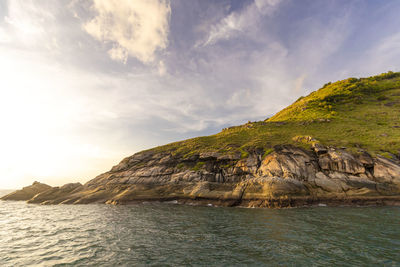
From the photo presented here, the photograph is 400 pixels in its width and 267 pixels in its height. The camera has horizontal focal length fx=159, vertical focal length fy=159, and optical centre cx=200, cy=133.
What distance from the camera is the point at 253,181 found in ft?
121

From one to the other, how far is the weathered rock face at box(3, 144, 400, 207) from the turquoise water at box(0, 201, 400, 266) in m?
10.6

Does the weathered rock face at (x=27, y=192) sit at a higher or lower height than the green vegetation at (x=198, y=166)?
lower

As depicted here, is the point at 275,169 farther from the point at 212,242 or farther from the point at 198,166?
the point at 212,242

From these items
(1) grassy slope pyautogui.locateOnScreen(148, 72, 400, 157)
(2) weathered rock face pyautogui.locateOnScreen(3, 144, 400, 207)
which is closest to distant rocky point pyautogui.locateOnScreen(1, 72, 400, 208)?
(2) weathered rock face pyautogui.locateOnScreen(3, 144, 400, 207)

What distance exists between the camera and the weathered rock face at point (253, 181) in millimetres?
30672

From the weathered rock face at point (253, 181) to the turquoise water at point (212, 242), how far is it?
10634mm

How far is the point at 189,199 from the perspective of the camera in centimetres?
3716

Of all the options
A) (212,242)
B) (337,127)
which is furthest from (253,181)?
(337,127)

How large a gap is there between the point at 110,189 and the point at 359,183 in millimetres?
58529

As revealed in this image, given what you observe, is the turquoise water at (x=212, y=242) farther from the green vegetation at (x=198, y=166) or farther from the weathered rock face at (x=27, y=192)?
the weathered rock face at (x=27, y=192)

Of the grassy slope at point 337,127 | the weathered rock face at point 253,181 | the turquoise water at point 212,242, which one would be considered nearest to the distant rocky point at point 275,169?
the weathered rock face at point 253,181

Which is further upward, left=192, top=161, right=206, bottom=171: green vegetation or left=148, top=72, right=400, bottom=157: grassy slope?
left=148, top=72, right=400, bottom=157: grassy slope

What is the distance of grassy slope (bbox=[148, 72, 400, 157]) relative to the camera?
44.8 meters

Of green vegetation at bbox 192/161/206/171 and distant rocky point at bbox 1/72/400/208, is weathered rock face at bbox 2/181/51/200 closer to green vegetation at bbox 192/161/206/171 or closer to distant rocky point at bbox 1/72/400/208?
distant rocky point at bbox 1/72/400/208
